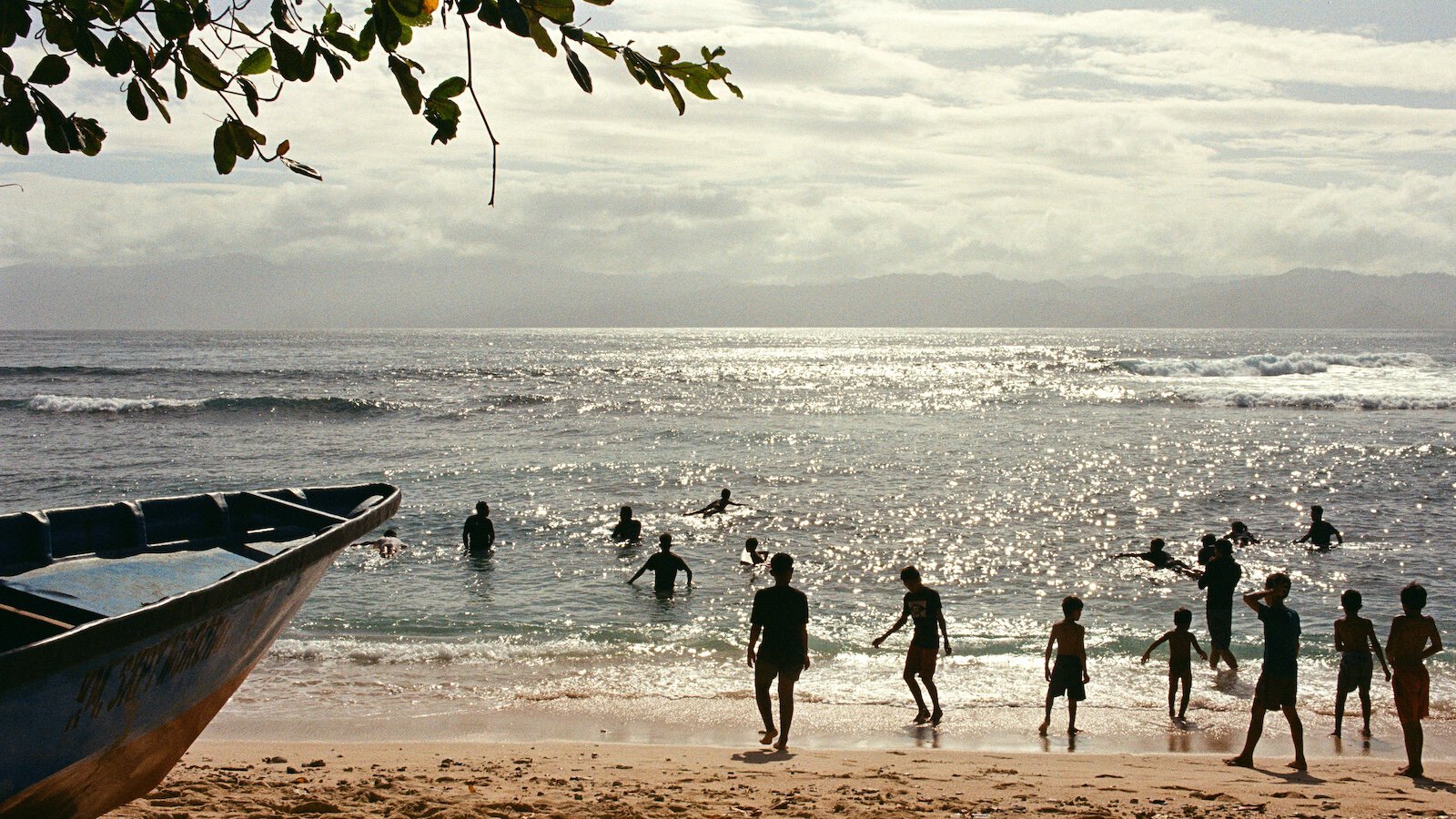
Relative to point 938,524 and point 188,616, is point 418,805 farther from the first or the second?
point 938,524

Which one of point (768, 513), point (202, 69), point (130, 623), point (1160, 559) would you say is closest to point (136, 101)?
point (202, 69)

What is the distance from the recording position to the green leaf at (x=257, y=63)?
141 inches

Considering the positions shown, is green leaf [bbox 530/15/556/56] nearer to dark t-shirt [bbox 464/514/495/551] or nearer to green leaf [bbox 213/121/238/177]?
green leaf [bbox 213/121/238/177]

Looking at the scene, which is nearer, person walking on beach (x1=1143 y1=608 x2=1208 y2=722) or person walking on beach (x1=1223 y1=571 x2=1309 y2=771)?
person walking on beach (x1=1223 y1=571 x2=1309 y2=771)

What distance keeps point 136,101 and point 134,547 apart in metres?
5.30

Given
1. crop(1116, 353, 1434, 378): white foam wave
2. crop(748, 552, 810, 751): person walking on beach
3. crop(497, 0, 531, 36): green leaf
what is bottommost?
crop(748, 552, 810, 751): person walking on beach

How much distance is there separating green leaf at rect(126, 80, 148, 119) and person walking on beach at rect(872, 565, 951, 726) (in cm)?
762

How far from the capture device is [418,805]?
6828 mm

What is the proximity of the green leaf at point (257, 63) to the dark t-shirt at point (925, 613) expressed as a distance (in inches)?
302

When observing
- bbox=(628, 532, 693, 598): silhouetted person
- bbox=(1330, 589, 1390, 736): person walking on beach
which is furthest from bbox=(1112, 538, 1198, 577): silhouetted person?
bbox=(628, 532, 693, 598): silhouetted person

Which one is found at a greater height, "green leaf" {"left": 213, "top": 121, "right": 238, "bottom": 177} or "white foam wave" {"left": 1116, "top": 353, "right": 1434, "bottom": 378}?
"white foam wave" {"left": 1116, "top": 353, "right": 1434, "bottom": 378}

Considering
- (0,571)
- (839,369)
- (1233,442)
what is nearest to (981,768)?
(0,571)

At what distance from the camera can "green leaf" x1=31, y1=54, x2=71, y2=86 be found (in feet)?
11.4

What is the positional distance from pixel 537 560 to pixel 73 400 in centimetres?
4101
